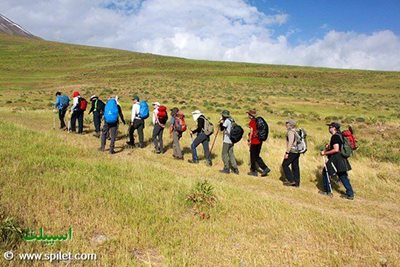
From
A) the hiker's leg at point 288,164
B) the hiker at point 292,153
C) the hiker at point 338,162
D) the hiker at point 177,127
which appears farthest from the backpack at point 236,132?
the hiker at point 338,162

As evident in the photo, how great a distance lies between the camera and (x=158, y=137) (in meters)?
13.9

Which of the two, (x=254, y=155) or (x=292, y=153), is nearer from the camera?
(x=292, y=153)

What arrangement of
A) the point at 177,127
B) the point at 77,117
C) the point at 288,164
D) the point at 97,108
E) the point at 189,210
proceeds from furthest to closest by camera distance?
1. the point at 77,117
2. the point at 97,108
3. the point at 177,127
4. the point at 288,164
5. the point at 189,210

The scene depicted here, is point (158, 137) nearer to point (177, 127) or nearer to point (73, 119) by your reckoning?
point (177, 127)

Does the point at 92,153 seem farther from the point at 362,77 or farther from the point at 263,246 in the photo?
the point at 362,77

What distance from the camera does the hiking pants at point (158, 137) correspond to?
1331 centimetres

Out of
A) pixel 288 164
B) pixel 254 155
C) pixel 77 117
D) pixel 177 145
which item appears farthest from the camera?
pixel 77 117

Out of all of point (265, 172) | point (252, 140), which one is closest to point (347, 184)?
point (265, 172)

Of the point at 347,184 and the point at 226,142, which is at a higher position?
the point at 226,142

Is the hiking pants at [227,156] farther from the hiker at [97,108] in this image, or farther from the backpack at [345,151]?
the hiker at [97,108]

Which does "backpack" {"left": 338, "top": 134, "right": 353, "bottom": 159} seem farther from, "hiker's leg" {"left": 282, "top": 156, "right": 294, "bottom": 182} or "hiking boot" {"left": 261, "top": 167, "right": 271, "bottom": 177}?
"hiking boot" {"left": 261, "top": 167, "right": 271, "bottom": 177}

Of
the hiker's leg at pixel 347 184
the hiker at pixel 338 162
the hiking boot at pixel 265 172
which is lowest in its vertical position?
the hiking boot at pixel 265 172

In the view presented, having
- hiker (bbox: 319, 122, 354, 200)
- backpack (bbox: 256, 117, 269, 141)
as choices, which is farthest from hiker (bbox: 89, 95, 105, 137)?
hiker (bbox: 319, 122, 354, 200)

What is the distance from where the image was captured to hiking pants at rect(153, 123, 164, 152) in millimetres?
13312
